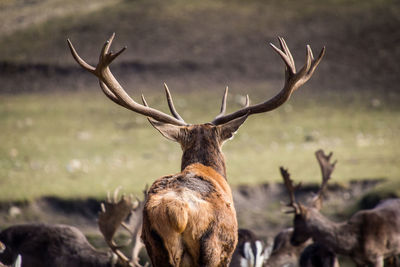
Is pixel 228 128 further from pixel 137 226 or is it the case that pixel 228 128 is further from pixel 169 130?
pixel 137 226

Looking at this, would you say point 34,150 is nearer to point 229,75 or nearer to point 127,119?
point 127,119

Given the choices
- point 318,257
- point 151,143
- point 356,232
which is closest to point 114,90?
point 318,257

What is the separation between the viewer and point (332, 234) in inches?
355

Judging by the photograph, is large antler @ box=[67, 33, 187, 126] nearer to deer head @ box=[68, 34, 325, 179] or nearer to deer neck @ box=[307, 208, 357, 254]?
deer head @ box=[68, 34, 325, 179]

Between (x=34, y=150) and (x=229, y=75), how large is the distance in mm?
12115

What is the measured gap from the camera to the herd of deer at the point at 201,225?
190 inches

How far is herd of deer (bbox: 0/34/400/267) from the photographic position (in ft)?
15.9

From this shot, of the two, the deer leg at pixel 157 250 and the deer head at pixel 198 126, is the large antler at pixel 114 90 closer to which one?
the deer head at pixel 198 126

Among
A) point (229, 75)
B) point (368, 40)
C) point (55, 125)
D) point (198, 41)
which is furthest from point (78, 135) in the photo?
point (368, 40)

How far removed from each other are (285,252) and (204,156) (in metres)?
3.48

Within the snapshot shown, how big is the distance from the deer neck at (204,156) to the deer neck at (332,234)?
3.27m

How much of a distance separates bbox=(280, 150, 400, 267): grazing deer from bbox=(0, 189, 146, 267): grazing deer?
2.26m

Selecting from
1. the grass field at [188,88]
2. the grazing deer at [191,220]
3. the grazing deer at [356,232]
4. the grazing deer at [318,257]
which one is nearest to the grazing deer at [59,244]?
the grazing deer at [356,232]

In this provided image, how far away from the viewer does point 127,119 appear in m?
23.5
